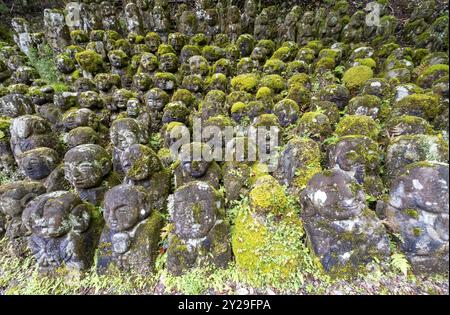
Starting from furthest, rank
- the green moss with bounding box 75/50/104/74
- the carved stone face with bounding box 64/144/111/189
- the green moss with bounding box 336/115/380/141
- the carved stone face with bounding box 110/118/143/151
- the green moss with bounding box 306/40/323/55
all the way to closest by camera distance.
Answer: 1. the green moss with bounding box 306/40/323/55
2. the green moss with bounding box 75/50/104/74
3. the carved stone face with bounding box 110/118/143/151
4. the green moss with bounding box 336/115/380/141
5. the carved stone face with bounding box 64/144/111/189

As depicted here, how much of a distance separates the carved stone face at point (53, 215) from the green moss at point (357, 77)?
868cm

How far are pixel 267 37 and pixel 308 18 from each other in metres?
2.15

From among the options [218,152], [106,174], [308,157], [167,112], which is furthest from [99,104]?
[308,157]

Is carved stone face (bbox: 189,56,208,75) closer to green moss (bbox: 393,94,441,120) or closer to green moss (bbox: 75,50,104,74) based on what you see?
green moss (bbox: 75,50,104,74)

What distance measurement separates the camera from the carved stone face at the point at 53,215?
3.87 m

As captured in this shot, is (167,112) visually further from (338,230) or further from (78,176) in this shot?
(338,230)

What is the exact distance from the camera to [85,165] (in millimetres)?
4895

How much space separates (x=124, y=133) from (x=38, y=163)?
194 centimetres

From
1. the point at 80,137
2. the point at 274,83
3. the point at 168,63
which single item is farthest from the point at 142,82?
the point at 274,83

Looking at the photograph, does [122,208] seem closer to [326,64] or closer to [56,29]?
[326,64]

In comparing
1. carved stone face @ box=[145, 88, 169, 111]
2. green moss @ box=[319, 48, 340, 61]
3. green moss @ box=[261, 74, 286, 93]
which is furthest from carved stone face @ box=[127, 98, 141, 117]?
green moss @ box=[319, 48, 340, 61]

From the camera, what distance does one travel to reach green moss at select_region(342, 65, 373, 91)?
8336mm

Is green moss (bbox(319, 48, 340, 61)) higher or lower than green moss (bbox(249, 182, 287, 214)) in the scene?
higher

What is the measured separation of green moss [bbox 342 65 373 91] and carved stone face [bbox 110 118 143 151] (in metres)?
7.10
